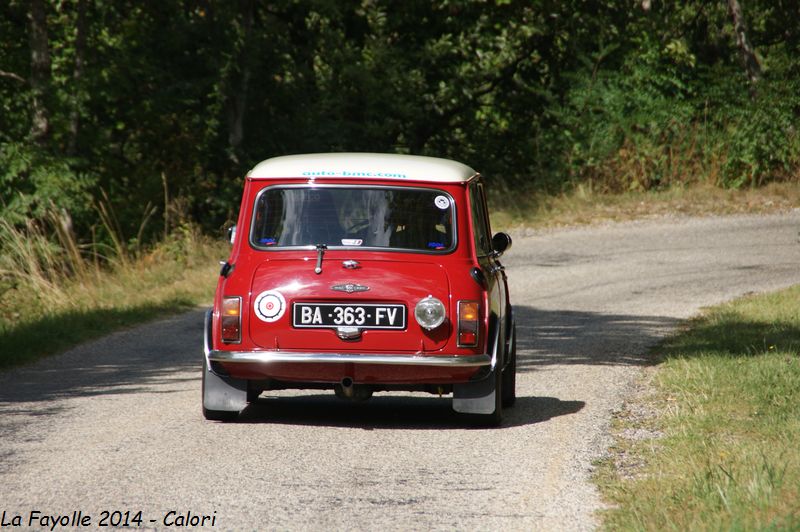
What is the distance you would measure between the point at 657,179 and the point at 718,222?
3.30 metres

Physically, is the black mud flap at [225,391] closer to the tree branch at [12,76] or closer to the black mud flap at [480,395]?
the black mud flap at [480,395]

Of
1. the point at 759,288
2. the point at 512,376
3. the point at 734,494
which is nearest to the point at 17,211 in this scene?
the point at 759,288

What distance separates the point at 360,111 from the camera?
29.5 meters

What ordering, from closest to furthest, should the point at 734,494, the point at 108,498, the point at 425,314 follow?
the point at 734,494, the point at 108,498, the point at 425,314

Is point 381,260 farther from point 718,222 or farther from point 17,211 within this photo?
point 718,222

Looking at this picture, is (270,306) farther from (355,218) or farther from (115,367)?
(115,367)

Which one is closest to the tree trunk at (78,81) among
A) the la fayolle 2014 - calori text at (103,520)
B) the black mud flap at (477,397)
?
the black mud flap at (477,397)

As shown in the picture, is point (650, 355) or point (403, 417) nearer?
point (403, 417)

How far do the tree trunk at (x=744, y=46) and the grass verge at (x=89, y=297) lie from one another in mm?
13385

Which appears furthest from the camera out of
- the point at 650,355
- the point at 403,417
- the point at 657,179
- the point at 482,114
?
the point at 482,114

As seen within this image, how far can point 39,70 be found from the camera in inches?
891

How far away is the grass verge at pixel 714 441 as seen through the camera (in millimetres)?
5551

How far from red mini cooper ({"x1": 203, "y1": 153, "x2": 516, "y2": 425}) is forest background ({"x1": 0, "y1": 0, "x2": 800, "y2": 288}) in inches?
576

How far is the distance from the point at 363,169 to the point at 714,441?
9.74ft
